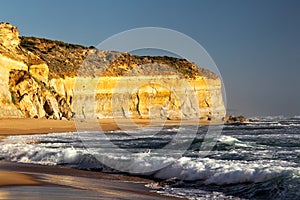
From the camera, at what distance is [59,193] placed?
6.49 m

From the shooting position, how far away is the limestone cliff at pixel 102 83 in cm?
4494

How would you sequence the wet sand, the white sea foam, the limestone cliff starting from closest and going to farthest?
the wet sand < the white sea foam < the limestone cliff

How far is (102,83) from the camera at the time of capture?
66.1 m

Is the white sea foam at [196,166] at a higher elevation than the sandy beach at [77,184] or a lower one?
higher

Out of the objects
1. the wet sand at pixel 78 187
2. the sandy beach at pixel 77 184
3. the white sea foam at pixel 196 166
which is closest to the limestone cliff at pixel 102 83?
the white sea foam at pixel 196 166

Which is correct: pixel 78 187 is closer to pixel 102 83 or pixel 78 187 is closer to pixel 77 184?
pixel 77 184

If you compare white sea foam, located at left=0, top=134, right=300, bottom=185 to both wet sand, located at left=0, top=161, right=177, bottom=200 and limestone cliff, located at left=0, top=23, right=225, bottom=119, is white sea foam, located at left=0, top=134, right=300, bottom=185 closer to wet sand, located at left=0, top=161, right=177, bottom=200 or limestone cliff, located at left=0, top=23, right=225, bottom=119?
wet sand, located at left=0, top=161, right=177, bottom=200

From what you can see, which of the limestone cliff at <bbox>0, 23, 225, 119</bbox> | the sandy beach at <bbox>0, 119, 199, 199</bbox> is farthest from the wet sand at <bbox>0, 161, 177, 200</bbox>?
the limestone cliff at <bbox>0, 23, 225, 119</bbox>

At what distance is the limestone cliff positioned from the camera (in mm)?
44938

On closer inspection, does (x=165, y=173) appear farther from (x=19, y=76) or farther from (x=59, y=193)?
(x=19, y=76)

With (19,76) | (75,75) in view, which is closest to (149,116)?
(75,75)

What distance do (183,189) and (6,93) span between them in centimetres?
3273

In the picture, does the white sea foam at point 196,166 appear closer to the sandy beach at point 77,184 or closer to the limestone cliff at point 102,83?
the sandy beach at point 77,184

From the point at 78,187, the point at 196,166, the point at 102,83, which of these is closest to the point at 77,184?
the point at 78,187
